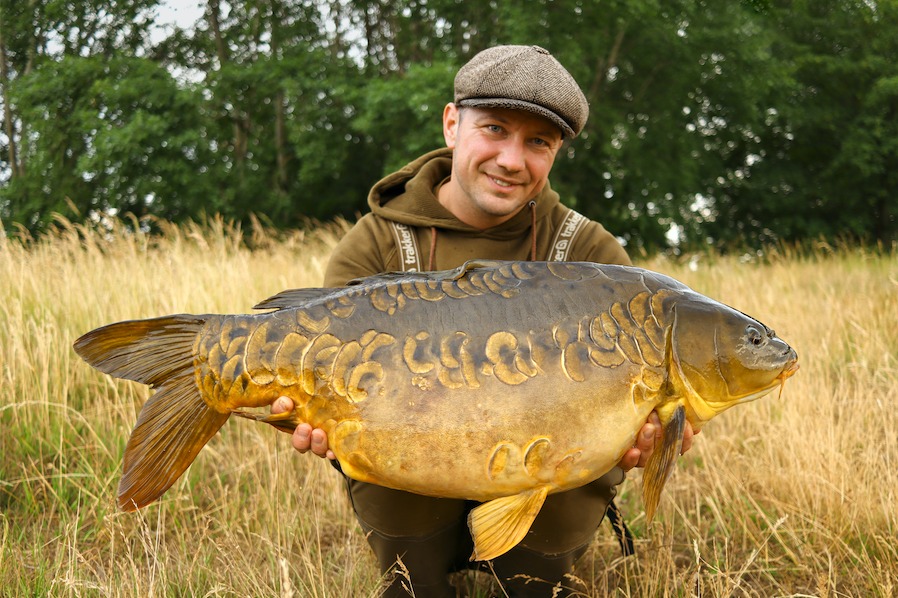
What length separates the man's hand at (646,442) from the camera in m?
1.69

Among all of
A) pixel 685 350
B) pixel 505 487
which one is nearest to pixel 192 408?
pixel 505 487

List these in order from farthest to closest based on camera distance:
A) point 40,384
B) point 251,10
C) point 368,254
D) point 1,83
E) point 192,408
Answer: point 251,10, point 1,83, point 40,384, point 368,254, point 192,408

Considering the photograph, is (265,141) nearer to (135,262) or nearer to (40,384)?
(135,262)

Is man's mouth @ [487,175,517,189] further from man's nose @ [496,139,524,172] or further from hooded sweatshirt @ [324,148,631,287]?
hooded sweatshirt @ [324,148,631,287]

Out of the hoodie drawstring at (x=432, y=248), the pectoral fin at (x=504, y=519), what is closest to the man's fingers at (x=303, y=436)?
the pectoral fin at (x=504, y=519)

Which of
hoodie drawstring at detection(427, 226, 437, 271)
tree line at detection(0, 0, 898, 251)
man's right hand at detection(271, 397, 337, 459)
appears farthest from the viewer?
tree line at detection(0, 0, 898, 251)

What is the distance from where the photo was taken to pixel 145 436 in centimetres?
170

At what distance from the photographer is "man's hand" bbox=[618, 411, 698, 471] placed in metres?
1.69

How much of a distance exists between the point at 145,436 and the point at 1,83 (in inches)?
665

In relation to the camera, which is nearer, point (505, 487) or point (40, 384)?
point (505, 487)

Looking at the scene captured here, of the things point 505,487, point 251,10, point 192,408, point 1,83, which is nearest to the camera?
point 505,487

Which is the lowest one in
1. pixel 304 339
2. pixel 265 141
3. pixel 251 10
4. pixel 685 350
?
pixel 265 141

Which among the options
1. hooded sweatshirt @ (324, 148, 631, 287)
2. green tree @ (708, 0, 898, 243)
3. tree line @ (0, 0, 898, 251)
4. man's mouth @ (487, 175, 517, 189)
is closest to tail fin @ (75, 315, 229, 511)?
hooded sweatshirt @ (324, 148, 631, 287)

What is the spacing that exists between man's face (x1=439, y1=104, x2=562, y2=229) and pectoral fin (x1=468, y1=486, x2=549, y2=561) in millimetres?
996
